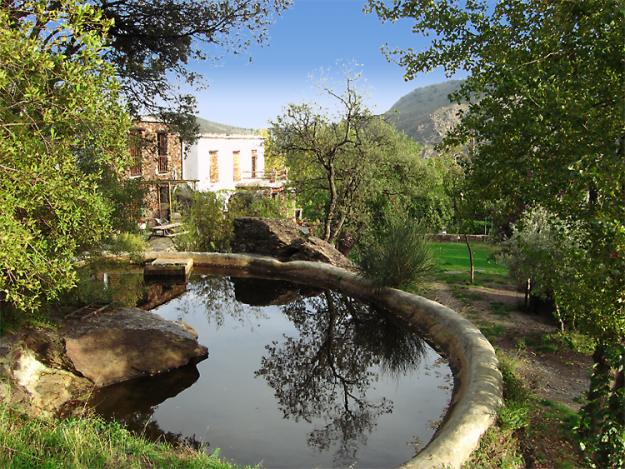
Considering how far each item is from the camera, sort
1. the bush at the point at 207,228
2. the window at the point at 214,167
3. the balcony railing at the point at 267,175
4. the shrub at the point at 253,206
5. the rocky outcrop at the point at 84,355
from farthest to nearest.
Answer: the balcony railing at the point at 267,175, the window at the point at 214,167, the shrub at the point at 253,206, the bush at the point at 207,228, the rocky outcrop at the point at 84,355

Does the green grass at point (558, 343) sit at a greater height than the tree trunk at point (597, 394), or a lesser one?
lesser

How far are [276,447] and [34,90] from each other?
4.28m

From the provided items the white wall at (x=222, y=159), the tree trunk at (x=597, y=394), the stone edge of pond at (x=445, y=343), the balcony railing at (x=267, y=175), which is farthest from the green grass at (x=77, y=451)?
the balcony railing at (x=267, y=175)

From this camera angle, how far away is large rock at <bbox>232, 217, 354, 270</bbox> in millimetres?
14086

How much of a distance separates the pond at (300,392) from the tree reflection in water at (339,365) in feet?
0.06

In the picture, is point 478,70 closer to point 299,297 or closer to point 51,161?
point 51,161

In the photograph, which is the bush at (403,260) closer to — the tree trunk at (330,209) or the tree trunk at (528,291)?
the tree trunk at (528,291)

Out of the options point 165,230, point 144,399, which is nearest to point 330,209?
point 165,230

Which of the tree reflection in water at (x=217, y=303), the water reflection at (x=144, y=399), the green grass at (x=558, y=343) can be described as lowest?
the water reflection at (x=144, y=399)

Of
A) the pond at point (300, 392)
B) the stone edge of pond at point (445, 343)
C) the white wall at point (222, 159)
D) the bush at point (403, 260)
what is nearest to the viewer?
the stone edge of pond at point (445, 343)

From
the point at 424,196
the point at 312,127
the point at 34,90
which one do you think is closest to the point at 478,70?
the point at 34,90

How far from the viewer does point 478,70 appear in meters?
5.67

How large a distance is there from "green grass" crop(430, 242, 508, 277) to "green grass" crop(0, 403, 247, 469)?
7.91 metres

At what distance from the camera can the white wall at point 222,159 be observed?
31125 mm
